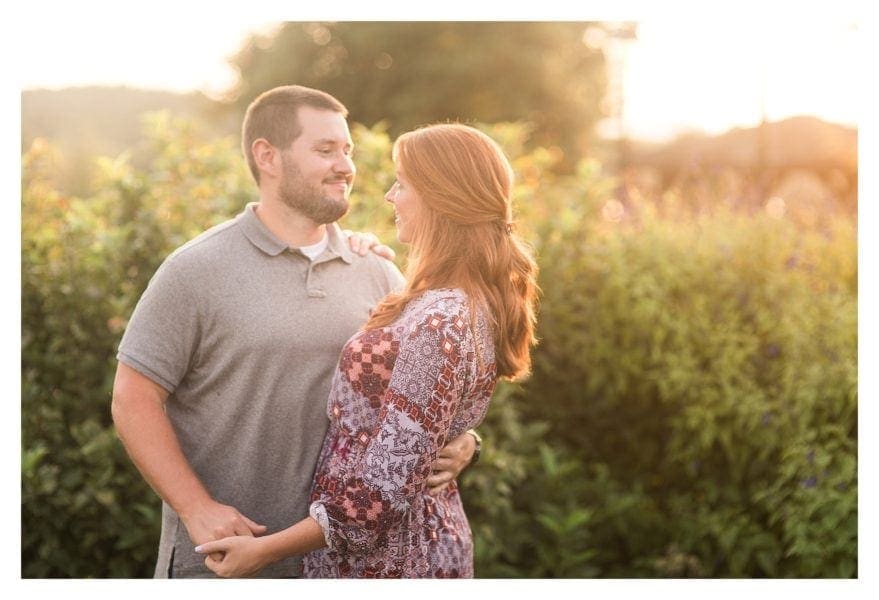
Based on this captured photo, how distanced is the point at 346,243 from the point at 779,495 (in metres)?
2.06

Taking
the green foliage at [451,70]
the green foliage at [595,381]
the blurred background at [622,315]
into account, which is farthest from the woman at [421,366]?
the green foliage at [451,70]

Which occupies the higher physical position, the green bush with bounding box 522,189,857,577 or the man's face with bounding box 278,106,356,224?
the man's face with bounding box 278,106,356,224

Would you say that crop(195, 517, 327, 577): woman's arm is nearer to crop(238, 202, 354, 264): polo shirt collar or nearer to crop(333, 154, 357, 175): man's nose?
crop(238, 202, 354, 264): polo shirt collar

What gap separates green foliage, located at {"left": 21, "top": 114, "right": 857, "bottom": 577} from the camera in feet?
11.4

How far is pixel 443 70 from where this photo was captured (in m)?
10.1

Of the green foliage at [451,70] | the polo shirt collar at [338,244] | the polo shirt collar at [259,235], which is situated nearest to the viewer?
the polo shirt collar at [259,235]

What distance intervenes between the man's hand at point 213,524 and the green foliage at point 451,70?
25.1 ft

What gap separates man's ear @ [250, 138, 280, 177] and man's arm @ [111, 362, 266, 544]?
689mm

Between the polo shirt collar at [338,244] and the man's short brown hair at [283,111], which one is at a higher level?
the man's short brown hair at [283,111]

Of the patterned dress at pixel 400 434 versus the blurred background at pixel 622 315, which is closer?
the patterned dress at pixel 400 434

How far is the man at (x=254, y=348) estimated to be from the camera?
2.43m

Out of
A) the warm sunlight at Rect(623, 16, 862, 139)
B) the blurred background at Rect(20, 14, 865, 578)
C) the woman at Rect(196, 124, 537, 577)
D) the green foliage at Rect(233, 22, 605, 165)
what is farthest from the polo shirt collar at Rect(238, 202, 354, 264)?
the green foliage at Rect(233, 22, 605, 165)

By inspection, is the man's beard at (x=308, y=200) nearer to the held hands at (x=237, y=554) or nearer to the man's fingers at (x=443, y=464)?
the man's fingers at (x=443, y=464)
